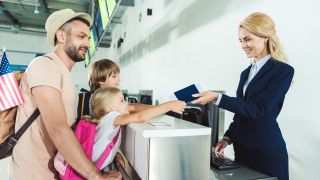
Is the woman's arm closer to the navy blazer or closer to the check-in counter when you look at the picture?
the navy blazer

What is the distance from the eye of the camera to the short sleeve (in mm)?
1261

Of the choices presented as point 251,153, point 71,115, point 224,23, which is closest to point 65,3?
point 224,23

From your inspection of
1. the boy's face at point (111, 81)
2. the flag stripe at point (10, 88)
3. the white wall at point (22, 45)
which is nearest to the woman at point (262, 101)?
the flag stripe at point (10, 88)

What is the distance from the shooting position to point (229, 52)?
2309 mm

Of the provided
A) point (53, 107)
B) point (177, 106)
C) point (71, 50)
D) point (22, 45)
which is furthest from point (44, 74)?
point (22, 45)

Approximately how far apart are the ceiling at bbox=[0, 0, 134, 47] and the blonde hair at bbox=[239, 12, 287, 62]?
14.0 feet

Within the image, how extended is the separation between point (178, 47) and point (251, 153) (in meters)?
2.22

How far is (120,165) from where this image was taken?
1493 millimetres

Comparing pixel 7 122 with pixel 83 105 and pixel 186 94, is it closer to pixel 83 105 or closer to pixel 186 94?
pixel 83 105

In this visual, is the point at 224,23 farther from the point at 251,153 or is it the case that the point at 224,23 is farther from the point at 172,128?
the point at 172,128

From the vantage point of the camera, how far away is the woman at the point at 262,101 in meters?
1.32

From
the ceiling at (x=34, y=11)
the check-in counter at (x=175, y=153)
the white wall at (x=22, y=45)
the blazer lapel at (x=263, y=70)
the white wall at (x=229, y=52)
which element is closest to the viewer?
the check-in counter at (x=175, y=153)

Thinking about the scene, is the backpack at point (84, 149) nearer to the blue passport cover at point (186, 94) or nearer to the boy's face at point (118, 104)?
the boy's face at point (118, 104)

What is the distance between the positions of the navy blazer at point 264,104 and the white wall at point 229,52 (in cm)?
33
